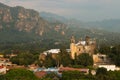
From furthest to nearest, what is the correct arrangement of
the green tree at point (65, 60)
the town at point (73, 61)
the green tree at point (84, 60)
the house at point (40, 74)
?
the green tree at point (65, 60), the green tree at point (84, 60), the town at point (73, 61), the house at point (40, 74)

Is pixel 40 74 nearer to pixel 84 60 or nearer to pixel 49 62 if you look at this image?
pixel 84 60

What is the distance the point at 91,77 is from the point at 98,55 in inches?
657

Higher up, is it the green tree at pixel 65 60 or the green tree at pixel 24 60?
the green tree at pixel 65 60

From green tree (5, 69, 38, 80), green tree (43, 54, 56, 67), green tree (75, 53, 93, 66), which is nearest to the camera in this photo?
green tree (5, 69, 38, 80)

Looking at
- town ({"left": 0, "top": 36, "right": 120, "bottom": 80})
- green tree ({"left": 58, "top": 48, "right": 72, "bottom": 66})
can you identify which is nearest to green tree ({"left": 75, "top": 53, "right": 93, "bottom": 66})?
town ({"left": 0, "top": 36, "right": 120, "bottom": 80})

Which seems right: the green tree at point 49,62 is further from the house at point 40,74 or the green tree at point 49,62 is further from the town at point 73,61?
the house at point 40,74

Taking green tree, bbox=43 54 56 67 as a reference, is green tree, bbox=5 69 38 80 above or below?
above

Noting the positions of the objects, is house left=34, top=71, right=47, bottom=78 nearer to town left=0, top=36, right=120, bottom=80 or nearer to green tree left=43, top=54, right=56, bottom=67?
town left=0, top=36, right=120, bottom=80


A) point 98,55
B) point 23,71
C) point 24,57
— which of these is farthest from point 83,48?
point 23,71

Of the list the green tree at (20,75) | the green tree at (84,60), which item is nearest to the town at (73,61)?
the green tree at (84,60)

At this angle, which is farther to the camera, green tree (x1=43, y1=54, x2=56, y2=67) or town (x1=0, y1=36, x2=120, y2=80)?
green tree (x1=43, y1=54, x2=56, y2=67)

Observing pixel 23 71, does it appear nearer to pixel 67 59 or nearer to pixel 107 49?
pixel 67 59

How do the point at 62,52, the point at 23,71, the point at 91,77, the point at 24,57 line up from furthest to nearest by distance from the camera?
the point at 24,57
the point at 62,52
the point at 23,71
the point at 91,77

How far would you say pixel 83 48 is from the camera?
6800 centimetres
